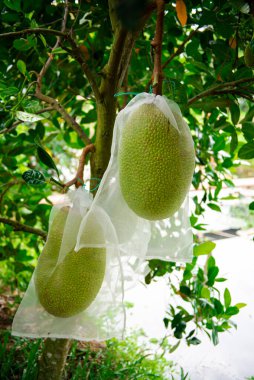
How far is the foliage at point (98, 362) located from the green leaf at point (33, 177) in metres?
0.61

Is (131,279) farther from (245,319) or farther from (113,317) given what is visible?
(245,319)

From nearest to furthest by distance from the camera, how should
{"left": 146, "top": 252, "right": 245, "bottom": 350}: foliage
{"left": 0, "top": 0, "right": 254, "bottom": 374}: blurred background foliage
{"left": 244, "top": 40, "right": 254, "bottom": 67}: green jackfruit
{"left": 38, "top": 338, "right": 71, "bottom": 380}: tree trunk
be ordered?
{"left": 244, "top": 40, "right": 254, "bottom": 67}: green jackfruit < {"left": 0, "top": 0, "right": 254, "bottom": 374}: blurred background foliage < {"left": 38, "top": 338, "right": 71, "bottom": 380}: tree trunk < {"left": 146, "top": 252, "right": 245, "bottom": 350}: foliage

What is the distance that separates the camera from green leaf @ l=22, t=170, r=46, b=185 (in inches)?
22.0

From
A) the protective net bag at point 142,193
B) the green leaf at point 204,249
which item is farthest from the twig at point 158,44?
the green leaf at point 204,249

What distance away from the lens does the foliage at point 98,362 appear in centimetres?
101

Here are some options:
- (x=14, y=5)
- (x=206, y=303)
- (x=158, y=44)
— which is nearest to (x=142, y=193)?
(x=158, y=44)

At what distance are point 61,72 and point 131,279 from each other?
2.07ft

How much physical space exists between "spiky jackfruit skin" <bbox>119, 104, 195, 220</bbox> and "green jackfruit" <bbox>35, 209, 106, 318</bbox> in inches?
4.3

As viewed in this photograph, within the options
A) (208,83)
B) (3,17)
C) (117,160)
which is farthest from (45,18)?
(117,160)

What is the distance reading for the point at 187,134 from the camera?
49 centimetres

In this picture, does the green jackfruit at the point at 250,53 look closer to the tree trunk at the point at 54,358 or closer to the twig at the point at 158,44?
the twig at the point at 158,44

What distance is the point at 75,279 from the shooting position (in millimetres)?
547

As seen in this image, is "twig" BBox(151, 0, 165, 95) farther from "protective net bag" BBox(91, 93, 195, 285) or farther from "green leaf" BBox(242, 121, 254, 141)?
"green leaf" BBox(242, 121, 254, 141)

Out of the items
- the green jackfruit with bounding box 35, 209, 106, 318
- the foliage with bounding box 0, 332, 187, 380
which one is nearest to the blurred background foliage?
the green jackfruit with bounding box 35, 209, 106, 318
